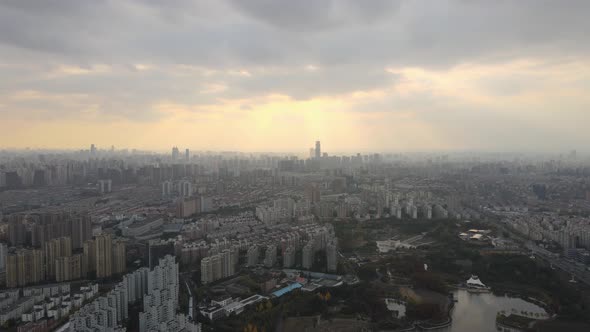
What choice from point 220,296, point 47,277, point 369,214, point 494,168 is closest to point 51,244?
point 47,277

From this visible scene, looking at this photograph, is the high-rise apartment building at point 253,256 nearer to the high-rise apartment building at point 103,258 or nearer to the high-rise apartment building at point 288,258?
the high-rise apartment building at point 288,258

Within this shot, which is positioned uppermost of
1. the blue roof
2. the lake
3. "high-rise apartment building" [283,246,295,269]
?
"high-rise apartment building" [283,246,295,269]

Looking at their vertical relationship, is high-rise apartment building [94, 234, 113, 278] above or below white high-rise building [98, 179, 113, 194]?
below

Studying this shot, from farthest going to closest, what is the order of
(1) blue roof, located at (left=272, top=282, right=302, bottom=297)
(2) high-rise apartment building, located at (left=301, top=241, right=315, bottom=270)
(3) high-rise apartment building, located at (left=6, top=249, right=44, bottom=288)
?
(2) high-rise apartment building, located at (left=301, top=241, right=315, bottom=270)
(3) high-rise apartment building, located at (left=6, top=249, right=44, bottom=288)
(1) blue roof, located at (left=272, top=282, right=302, bottom=297)

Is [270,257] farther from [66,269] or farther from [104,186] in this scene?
[104,186]

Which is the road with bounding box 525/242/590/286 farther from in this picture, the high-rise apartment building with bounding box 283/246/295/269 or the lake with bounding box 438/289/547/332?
the high-rise apartment building with bounding box 283/246/295/269

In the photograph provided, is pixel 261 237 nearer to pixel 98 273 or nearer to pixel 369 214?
pixel 98 273

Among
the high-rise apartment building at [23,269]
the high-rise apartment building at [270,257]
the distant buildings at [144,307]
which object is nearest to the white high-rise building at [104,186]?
the high-rise apartment building at [23,269]

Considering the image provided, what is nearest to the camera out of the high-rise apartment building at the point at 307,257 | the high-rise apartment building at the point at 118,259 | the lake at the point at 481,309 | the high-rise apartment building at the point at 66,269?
the lake at the point at 481,309

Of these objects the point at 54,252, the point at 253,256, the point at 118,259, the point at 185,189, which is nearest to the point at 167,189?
the point at 185,189

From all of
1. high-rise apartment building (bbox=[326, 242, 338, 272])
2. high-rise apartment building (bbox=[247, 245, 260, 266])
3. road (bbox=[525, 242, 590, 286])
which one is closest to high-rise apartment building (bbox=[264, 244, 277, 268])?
high-rise apartment building (bbox=[247, 245, 260, 266])

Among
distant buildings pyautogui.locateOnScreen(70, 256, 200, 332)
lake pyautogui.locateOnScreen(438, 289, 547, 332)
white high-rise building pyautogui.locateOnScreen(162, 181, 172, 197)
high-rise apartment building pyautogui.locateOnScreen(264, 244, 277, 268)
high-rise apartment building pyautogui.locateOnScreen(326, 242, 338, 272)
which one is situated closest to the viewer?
distant buildings pyautogui.locateOnScreen(70, 256, 200, 332)
